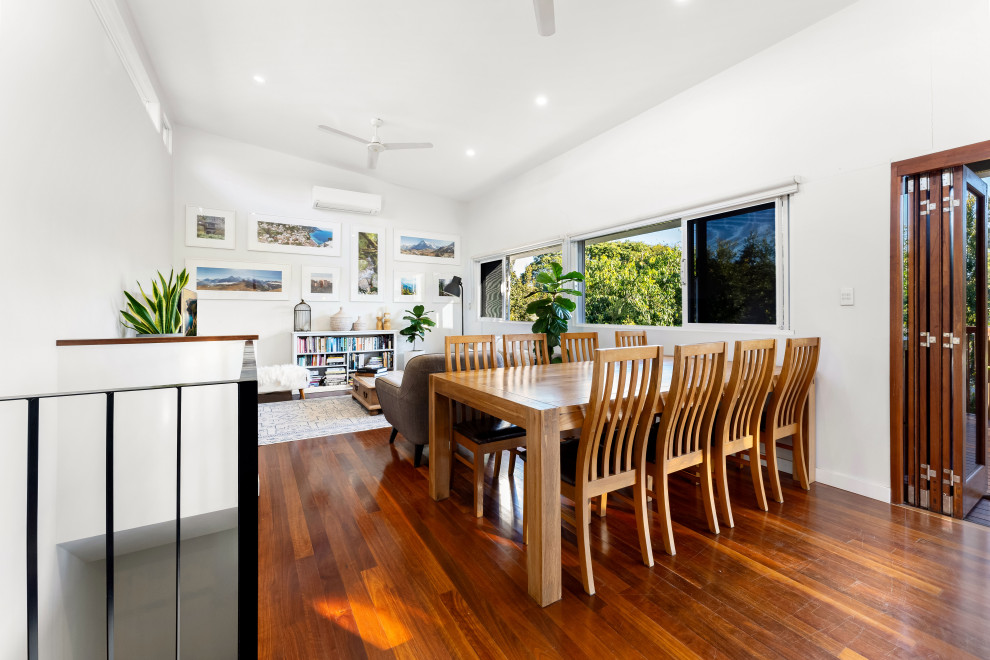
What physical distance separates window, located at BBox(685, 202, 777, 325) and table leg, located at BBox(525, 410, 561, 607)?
2.40 m

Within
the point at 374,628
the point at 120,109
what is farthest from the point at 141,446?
the point at 120,109

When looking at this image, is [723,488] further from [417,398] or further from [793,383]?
[417,398]

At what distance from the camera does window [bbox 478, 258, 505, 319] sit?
6.45m

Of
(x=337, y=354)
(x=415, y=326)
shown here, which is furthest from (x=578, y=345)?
(x=337, y=354)

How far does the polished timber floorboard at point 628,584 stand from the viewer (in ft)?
4.64

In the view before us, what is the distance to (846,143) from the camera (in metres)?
2.61

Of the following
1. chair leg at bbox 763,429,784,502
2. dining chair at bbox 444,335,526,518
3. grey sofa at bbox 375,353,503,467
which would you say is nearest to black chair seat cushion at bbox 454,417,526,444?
dining chair at bbox 444,335,526,518

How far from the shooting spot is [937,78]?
2.26 meters

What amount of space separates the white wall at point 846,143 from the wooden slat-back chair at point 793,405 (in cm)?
20

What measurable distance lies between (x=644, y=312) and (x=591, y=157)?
181cm

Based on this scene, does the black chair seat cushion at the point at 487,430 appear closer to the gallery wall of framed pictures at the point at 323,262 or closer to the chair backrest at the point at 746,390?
the chair backrest at the point at 746,390

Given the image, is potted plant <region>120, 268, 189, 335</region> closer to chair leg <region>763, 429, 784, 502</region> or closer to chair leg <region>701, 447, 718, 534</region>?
chair leg <region>701, 447, 718, 534</region>

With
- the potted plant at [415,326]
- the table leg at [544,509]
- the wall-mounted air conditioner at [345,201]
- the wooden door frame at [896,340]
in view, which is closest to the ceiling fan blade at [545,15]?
the table leg at [544,509]

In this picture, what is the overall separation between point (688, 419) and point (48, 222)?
3.21m
